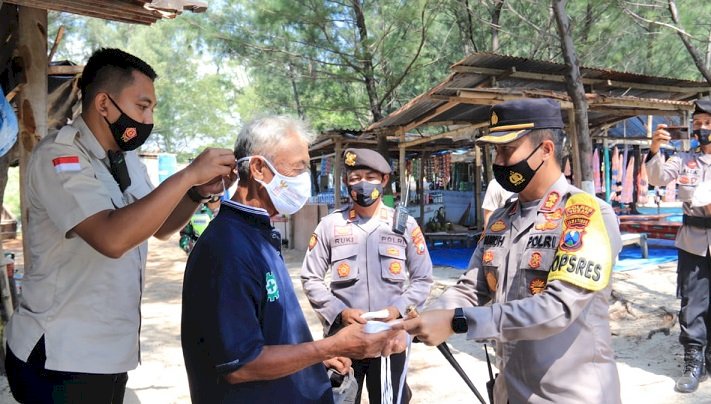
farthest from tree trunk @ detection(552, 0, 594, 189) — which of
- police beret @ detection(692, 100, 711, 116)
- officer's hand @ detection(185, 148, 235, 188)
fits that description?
officer's hand @ detection(185, 148, 235, 188)

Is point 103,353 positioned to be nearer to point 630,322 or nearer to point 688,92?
point 630,322

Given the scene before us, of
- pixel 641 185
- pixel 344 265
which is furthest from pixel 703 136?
pixel 641 185

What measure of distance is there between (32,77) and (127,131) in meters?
2.05

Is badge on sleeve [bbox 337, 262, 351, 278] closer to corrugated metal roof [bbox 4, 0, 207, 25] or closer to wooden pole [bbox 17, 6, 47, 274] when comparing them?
corrugated metal roof [bbox 4, 0, 207, 25]

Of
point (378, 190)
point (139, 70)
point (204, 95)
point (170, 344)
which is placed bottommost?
point (170, 344)

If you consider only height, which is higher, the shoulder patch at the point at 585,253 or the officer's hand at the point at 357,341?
the shoulder patch at the point at 585,253

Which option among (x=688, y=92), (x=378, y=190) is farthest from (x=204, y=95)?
(x=378, y=190)

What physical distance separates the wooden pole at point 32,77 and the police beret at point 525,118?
3059 mm

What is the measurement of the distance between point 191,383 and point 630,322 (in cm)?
580

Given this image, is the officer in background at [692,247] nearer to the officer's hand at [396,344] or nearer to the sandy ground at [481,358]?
the sandy ground at [481,358]

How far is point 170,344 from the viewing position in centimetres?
595

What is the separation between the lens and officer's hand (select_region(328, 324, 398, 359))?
1.63 m

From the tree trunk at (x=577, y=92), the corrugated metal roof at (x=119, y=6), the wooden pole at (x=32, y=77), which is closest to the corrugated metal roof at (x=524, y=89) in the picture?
the tree trunk at (x=577, y=92)

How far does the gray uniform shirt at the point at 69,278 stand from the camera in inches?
67.1
